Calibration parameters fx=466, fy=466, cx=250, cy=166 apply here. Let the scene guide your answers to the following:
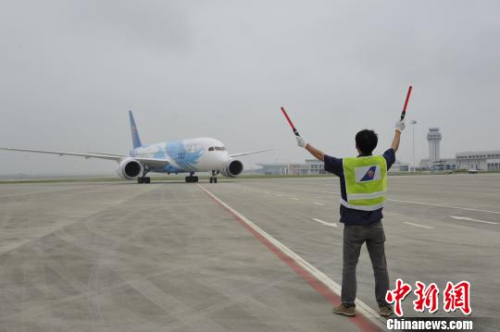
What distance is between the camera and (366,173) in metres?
4.40

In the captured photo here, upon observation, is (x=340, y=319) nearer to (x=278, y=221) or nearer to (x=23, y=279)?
(x=23, y=279)

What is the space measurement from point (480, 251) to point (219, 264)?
4.12m

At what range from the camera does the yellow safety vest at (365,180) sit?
4.39 m

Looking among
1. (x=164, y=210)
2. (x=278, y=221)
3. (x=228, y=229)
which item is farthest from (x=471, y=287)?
(x=164, y=210)

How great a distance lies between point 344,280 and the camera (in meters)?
4.41

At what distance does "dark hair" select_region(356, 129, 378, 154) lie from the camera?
4.44m

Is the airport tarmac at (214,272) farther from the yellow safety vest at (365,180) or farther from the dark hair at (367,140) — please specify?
the dark hair at (367,140)

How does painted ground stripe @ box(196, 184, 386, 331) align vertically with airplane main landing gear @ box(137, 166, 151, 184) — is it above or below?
below

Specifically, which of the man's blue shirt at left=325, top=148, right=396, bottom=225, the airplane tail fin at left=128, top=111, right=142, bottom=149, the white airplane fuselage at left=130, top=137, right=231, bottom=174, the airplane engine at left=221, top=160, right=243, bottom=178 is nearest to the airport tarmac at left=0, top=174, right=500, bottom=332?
the man's blue shirt at left=325, top=148, right=396, bottom=225

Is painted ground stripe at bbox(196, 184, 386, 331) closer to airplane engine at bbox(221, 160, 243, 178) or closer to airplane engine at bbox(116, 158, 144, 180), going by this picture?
airplane engine at bbox(221, 160, 243, 178)

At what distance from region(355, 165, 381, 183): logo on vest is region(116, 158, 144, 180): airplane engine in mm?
37395

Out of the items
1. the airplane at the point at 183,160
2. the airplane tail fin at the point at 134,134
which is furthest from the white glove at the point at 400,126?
the airplane tail fin at the point at 134,134

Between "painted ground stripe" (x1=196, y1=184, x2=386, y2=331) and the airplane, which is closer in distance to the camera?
"painted ground stripe" (x1=196, y1=184, x2=386, y2=331)

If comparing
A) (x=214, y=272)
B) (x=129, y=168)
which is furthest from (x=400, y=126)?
(x=129, y=168)
